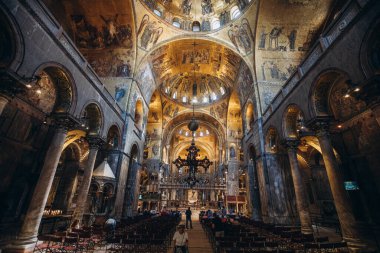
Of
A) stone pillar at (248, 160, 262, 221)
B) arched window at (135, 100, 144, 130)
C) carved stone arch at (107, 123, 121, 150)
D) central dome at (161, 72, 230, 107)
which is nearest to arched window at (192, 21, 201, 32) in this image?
central dome at (161, 72, 230, 107)

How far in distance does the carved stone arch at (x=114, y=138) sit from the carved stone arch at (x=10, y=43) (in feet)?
25.6

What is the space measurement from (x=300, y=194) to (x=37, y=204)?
11.6 metres

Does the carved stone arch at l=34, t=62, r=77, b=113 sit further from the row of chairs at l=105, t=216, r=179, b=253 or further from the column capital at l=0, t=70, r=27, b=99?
the row of chairs at l=105, t=216, r=179, b=253

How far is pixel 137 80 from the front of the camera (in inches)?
625

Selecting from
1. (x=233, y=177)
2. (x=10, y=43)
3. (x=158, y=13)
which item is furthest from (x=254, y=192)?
(x=158, y=13)

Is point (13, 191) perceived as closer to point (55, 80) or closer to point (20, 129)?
point (20, 129)

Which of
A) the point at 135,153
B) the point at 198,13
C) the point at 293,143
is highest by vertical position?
the point at 198,13

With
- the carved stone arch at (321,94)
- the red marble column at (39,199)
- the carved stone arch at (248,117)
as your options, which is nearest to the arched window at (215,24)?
the carved stone arch at (248,117)

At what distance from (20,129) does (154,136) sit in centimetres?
2071

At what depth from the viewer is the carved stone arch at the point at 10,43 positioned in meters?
5.16

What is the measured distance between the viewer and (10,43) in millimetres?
5348

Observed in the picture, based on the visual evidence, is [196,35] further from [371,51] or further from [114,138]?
[371,51]

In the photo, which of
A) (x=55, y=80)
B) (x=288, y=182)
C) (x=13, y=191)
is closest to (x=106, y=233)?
(x=13, y=191)

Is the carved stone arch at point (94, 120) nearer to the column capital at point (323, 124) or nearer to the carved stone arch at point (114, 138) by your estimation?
the carved stone arch at point (114, 138)
